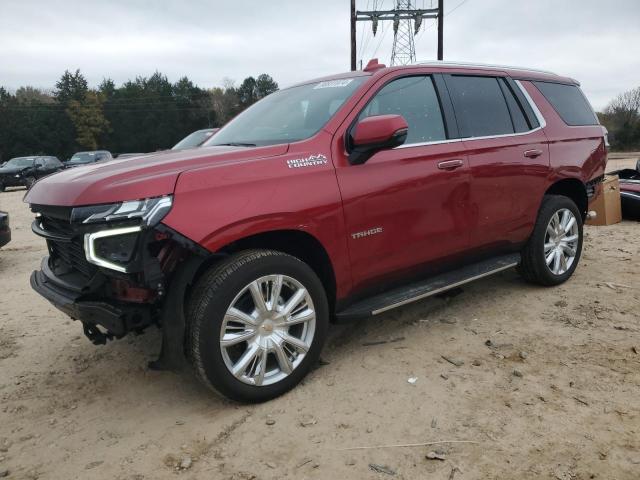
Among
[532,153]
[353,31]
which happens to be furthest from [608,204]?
[353,31]

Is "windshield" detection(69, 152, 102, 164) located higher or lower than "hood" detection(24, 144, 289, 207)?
higher

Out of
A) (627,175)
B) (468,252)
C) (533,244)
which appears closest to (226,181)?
(468,252)

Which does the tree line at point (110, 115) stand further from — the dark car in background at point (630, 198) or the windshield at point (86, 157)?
the dark car in background at point (630, 198)

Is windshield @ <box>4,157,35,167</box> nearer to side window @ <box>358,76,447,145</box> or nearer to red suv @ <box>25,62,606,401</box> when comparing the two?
red suv @ <box>25,62,606,401</box>

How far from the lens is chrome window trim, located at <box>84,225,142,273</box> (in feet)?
7.64

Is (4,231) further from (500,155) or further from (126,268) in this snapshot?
(500,155)

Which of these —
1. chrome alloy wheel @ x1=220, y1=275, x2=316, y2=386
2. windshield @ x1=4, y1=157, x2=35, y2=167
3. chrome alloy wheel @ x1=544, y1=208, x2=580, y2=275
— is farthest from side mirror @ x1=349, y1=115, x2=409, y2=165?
windshield @ x1=4, y1=157, x2=35, y2=167

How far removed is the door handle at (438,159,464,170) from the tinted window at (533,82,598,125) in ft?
5.22

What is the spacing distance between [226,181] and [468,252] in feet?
6.66

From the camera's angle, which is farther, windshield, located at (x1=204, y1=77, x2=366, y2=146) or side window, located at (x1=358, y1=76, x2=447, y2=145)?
side window, located at (x1=358, y1=76, x2=447, y2=145)

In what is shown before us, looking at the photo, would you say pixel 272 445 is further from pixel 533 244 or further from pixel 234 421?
pixel 533 244

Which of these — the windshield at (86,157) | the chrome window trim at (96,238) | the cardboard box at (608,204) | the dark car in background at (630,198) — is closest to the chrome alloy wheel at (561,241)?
the cardboard box at (608,204)

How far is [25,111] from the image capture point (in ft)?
177

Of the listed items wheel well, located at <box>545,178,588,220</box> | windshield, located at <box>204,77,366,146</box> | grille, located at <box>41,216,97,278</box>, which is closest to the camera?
grille, located at <box>41,216,97,278</box>
